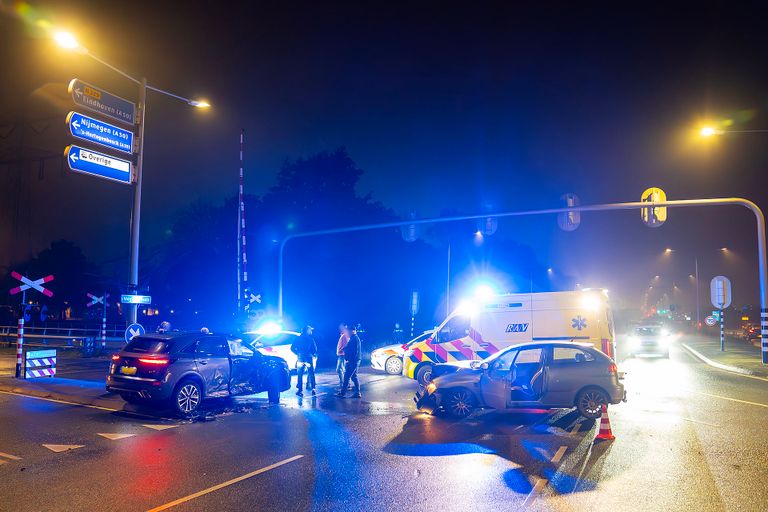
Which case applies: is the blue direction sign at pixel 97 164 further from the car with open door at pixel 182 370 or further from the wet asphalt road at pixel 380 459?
the wet asphalt road at pixel 380 459

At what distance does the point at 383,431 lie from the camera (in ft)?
31.9

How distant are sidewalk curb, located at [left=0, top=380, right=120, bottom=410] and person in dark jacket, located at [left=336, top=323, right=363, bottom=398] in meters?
5.10

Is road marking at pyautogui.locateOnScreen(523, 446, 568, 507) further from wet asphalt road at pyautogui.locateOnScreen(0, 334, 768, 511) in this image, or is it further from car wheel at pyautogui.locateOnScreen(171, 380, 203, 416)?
car wheel at pyautogui.locateOnScreen(171, 380, 203, 416)

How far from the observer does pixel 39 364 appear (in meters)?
15.8

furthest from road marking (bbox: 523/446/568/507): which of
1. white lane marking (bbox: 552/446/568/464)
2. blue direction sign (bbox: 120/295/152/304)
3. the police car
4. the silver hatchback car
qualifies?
blue direction sign (bbox: 120/295/152/304)

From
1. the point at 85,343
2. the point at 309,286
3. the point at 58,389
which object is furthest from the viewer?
the point at 309,286

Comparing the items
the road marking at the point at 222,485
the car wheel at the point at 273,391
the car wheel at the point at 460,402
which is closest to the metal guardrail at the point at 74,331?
the car wheel at the point at 273,391

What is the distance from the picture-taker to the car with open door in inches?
429

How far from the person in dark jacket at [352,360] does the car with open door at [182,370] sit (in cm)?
215

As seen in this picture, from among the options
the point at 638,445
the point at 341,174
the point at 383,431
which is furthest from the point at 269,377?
the point at 341,174

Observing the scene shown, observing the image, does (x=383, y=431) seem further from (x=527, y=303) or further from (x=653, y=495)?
(x=527, y=303)

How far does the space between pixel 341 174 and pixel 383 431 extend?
145ft

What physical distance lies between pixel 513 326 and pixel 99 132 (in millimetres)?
11785

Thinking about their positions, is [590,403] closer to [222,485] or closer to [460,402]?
[460,402]
